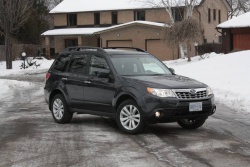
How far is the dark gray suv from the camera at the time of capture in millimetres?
8680

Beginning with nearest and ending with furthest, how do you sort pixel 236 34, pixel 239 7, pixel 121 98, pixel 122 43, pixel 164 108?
1. pixel 164 108
2. pixel 121 98
3. pixel 236 34
4. pixel 122 43
5. pixel 239 7

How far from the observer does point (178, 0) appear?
1671 inches

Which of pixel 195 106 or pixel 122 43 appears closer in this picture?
pixel 195 106

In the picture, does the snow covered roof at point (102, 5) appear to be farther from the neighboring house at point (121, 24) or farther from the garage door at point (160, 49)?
the garage door at point (160, 49)

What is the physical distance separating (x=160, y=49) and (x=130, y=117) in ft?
104

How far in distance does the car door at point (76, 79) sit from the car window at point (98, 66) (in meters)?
0.19

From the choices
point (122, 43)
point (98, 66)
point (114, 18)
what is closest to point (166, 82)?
point (98, 66)

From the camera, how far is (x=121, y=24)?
43625 mm

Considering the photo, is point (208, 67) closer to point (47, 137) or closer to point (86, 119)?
point (86, 119)

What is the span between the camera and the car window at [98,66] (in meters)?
9.75

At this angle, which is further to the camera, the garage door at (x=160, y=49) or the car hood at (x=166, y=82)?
the garage door at (x=160, y=49)

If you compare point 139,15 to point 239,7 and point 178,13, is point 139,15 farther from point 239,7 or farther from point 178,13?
point 239,7

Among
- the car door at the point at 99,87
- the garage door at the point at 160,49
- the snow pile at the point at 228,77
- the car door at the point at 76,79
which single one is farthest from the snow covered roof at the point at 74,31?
the car door at the point at 99,87

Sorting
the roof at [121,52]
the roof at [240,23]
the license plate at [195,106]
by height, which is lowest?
the license plate at [195,106]
